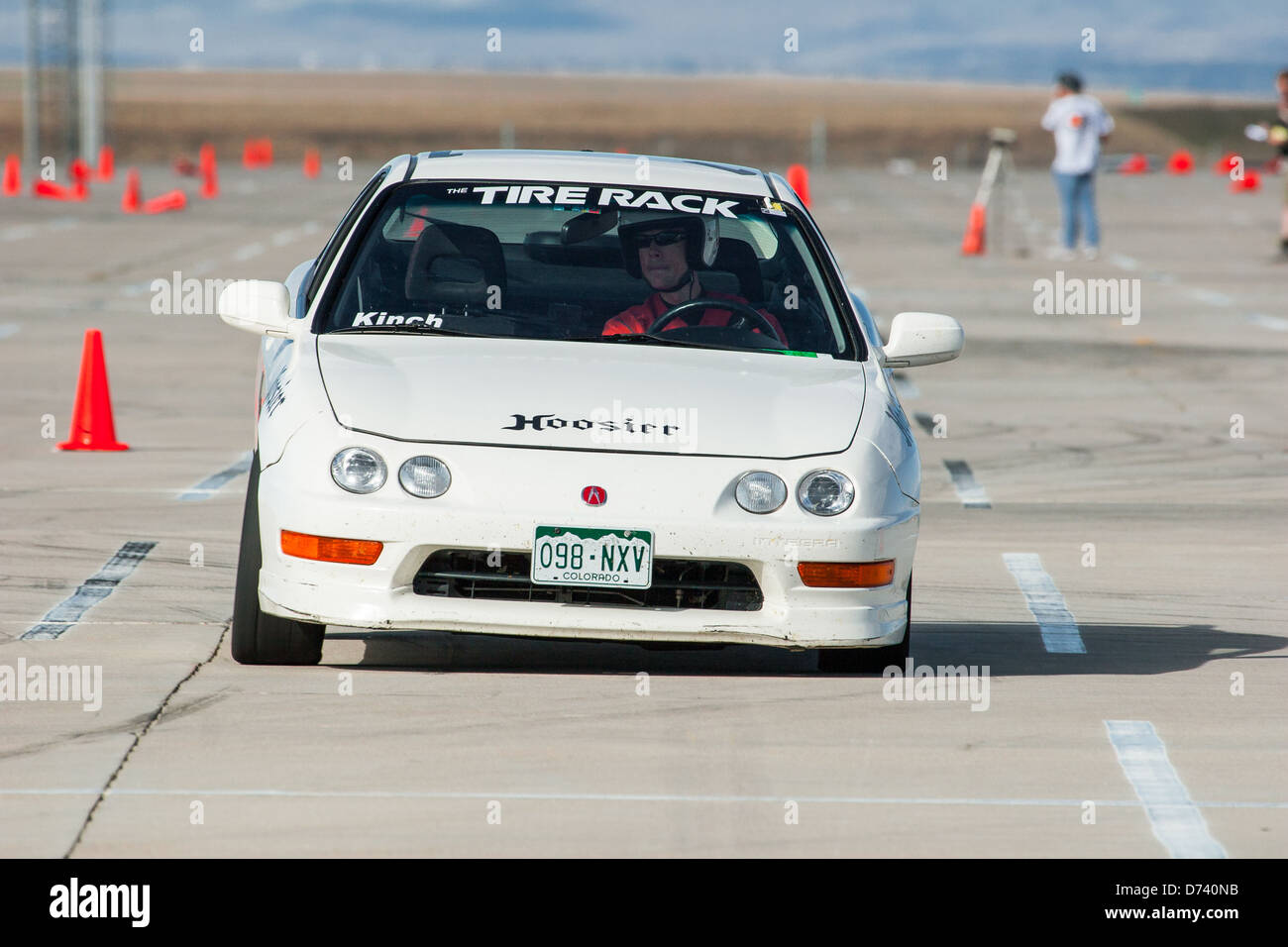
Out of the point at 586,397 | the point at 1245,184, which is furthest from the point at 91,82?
the point at 586,397

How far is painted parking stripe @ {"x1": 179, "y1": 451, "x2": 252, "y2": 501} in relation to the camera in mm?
10172

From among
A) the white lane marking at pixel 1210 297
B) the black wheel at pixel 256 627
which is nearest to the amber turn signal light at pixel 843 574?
the black wheel at pixel 256 627

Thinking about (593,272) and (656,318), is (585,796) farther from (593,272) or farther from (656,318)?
(593,272)

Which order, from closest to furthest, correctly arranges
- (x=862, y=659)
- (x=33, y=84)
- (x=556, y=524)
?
(x=556, y=524)
(x=862, y=659)
(x=33, y=84)

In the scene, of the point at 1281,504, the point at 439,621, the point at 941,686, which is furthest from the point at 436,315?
the point at 1281,504

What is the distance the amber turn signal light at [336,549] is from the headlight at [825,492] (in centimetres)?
117

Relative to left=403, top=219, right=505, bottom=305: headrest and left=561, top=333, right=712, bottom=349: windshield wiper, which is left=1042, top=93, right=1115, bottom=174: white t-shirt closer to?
left=403, top=219, right=505, bottom=305: headrest

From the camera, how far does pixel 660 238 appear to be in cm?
750

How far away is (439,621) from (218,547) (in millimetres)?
2833

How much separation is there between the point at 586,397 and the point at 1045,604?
2499mm

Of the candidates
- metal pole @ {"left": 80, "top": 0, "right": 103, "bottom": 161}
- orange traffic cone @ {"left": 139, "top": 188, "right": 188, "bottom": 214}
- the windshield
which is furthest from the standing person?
metal pole @ {"left": 80, "top": 0, "right": 103, "bottom": 161}

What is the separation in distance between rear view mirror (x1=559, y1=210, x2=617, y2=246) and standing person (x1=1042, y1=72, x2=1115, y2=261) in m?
18.6

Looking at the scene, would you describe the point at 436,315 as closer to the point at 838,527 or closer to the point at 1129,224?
the point at 838,527

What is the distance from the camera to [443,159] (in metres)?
7.91
